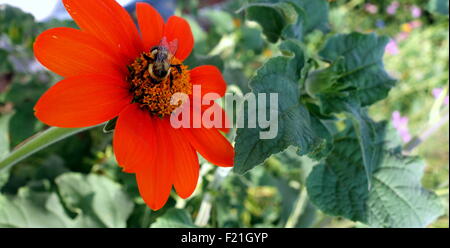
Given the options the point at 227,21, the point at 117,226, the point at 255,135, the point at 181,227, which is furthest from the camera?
the point at 227,21

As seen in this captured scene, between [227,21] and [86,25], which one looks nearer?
[86,25]

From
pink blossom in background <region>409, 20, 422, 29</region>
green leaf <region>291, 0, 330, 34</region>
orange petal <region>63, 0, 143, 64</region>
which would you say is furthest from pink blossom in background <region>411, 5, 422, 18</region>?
orange petal <region>63, 0, 143, 64</region>

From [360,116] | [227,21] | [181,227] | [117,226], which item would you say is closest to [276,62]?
[360,116]

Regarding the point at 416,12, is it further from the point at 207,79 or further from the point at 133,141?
the point at 133,141

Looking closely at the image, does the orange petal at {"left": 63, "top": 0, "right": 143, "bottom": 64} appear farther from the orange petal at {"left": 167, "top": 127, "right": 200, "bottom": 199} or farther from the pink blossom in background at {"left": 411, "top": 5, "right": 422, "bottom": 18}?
the pink blossom in background at {"left": 411, "top": 5, "right": 422, "bottom": 18}

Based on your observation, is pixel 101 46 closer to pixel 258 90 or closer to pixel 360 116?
pixel 258 90

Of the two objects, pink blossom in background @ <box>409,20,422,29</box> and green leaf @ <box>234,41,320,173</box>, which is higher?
green leaf @ <box>234,41,320,173</box>

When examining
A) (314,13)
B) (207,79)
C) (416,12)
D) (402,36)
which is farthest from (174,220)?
(416,12)

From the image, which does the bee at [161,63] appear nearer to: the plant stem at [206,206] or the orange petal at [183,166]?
the orange petal at [183,166]
